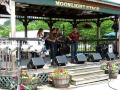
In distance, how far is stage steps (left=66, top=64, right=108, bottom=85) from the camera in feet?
37.7

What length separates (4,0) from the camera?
34.8 feet

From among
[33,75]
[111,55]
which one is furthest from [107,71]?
[33,75]

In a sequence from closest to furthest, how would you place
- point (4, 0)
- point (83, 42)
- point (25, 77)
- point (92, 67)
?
point (25, 77)
point (4, 0)
point (92, 67)
point (83, 42)

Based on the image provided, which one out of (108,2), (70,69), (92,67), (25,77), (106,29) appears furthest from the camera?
(106,29)

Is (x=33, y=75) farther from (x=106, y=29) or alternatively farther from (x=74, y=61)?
(x=106, y=29)

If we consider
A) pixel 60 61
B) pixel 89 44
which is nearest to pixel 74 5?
pixel 60 61

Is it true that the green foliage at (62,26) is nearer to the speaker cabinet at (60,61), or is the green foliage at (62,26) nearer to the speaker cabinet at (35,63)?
the speaker cabinet at (60,61)

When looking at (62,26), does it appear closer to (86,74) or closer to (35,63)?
(86,74)

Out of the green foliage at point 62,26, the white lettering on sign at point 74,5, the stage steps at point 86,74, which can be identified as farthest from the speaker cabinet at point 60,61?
the green foliage at point 62,26

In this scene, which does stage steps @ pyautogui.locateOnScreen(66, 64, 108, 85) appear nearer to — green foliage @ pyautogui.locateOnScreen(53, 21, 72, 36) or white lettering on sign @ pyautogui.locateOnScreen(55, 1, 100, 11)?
white lettering on sign @ pyautogui.locateOnScreen(55, 1, 100, 11)

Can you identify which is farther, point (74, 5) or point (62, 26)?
point (62, 26)

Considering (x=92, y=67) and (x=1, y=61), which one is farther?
(x=92, y=67)

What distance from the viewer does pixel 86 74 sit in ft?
40.1

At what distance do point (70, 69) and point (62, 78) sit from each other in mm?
1645
